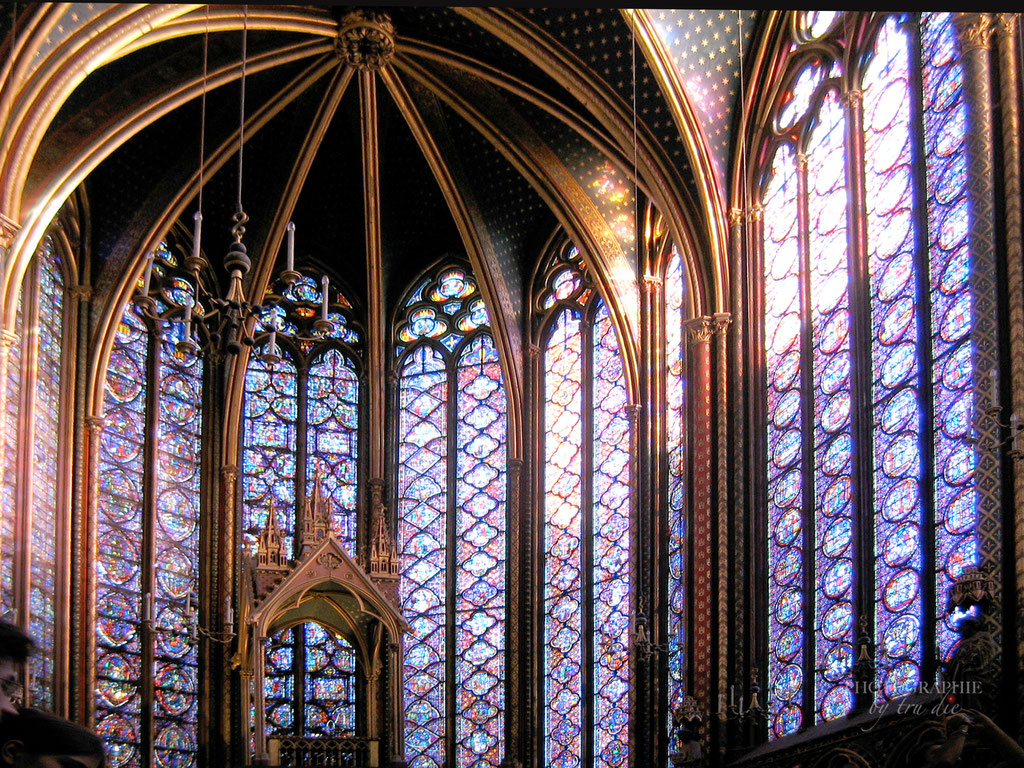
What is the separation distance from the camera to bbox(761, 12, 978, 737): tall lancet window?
1288 cm

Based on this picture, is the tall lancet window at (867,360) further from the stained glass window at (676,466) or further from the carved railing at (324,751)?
the carved railing at (324,751)

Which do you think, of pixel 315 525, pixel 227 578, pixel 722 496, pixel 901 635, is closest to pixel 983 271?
pixel 901 635

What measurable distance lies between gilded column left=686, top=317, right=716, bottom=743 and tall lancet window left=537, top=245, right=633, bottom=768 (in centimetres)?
203

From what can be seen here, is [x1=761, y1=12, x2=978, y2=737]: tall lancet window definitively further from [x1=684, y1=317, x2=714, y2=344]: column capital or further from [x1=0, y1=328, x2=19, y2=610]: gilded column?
[x1=0, y1=328, x2=19, y2=610]: gilded column

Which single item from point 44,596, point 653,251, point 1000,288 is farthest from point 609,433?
point 1000,288

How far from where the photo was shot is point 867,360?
14367mm

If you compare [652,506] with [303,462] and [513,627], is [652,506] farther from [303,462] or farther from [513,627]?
[303,462]

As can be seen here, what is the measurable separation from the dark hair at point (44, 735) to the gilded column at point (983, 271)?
8.48 meters

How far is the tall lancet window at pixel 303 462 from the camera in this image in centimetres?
2039

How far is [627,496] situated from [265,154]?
6.37 meters

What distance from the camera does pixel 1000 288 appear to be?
11883 mm

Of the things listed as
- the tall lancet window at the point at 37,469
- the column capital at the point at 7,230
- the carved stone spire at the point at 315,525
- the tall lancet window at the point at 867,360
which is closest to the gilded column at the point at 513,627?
the carved stone spire at the point at 315,525

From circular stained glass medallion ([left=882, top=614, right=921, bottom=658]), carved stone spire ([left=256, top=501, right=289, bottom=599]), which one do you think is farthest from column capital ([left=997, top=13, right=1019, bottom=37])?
carved stone spire ([left=256, top=501, right=289, bottom=599])

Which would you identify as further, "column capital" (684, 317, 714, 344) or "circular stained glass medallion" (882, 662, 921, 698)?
"column capital" (684, 317, 714, 344)
